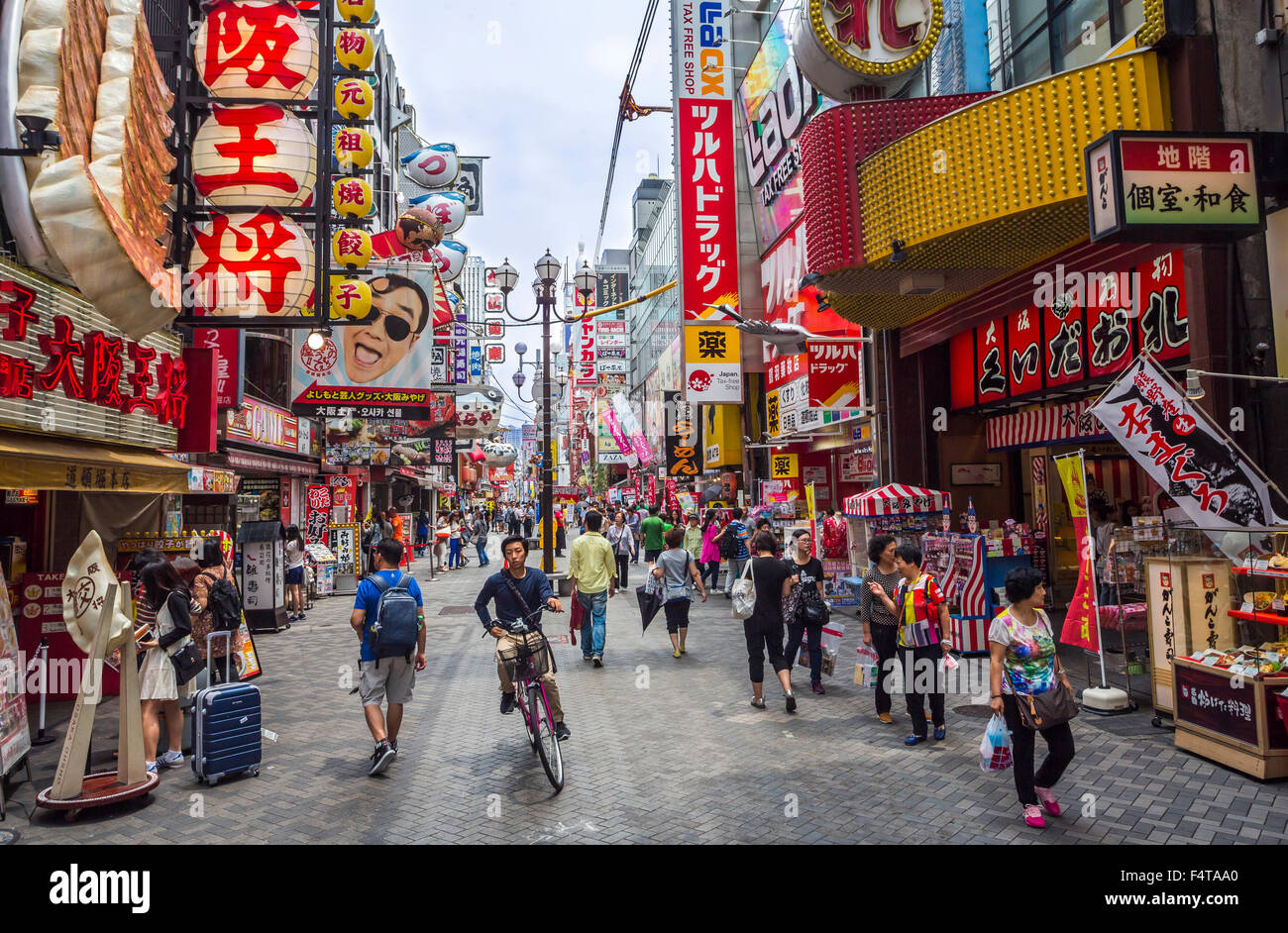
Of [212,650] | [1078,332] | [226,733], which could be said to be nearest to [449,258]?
[1078,332]

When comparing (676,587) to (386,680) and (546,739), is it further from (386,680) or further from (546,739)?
(386,680)

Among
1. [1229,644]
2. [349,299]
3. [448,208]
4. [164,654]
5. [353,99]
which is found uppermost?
[448,208]

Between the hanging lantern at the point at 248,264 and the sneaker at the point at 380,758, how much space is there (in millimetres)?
5618

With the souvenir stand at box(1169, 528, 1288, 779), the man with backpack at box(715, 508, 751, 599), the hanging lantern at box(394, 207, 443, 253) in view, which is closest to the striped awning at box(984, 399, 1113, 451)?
the souvenir stand at box(1169, 528, 1288, 779)

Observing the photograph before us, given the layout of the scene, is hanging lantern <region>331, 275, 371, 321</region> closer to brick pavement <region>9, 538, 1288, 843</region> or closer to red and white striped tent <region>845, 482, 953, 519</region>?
brick pavement <region>9, 538, 1288, 843</region>

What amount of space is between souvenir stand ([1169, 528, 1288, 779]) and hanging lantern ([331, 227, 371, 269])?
1119 cm

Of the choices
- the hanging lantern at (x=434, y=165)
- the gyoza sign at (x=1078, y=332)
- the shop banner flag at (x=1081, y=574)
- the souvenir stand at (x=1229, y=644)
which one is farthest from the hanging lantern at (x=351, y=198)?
the hanging lantern at (x=434, y=165)

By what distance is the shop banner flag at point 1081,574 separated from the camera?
790 centimetres

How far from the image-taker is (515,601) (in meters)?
7.24

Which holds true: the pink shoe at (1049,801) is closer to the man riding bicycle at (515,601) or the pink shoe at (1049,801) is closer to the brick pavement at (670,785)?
the brick pavement at (670,785)

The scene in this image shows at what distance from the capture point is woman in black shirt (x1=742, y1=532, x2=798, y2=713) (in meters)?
8.28

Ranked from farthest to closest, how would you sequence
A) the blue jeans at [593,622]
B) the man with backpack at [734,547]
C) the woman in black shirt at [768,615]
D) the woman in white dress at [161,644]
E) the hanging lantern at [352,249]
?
the man with backpack at [734,547] → the hanging lantern at [352,249] → the blue jeans at [593,622] → the woman in black shirt at [768,615] → the woman in white dress at [161,644]

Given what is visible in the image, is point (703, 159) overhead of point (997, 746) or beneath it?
overhead

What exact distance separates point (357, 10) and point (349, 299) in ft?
13.5
